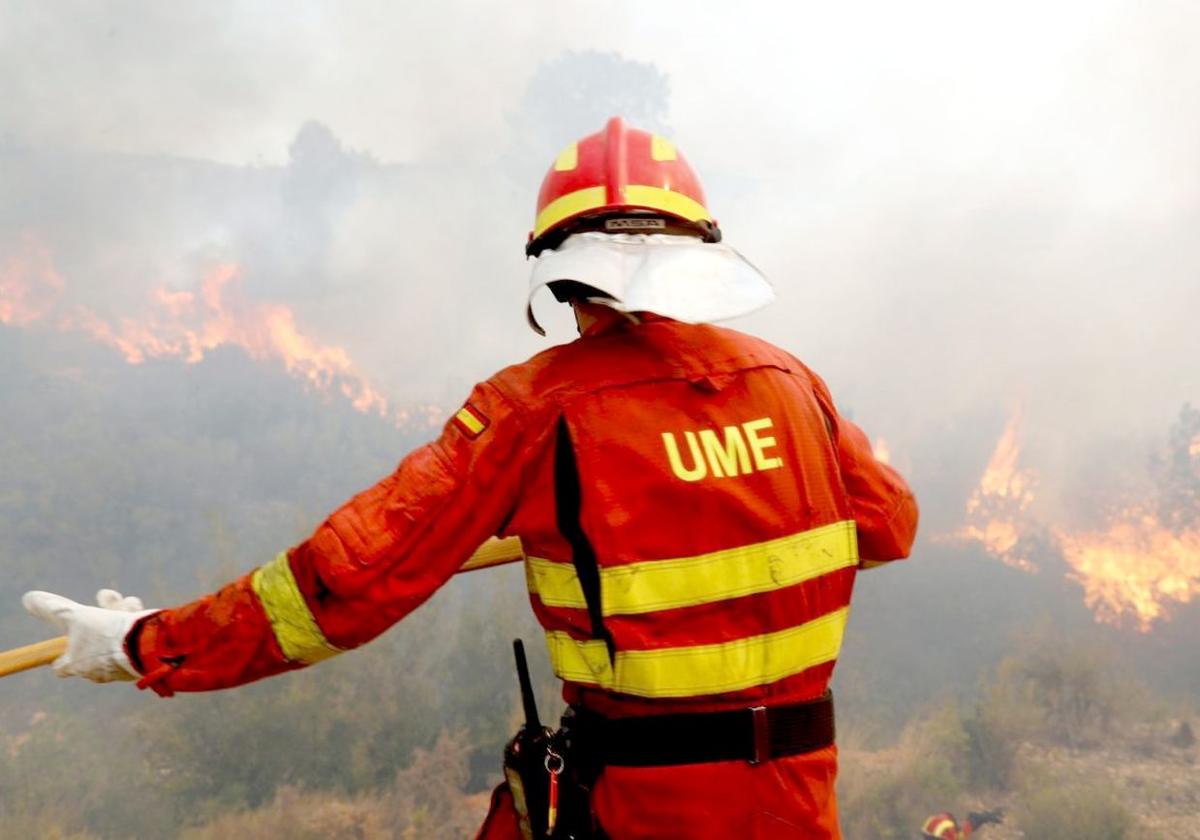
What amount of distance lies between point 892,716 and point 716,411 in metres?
29.7

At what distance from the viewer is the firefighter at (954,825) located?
10867 millimetres

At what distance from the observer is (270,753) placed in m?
14.8

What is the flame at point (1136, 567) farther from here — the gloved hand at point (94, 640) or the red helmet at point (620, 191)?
the gloved hand at point (94, 640)

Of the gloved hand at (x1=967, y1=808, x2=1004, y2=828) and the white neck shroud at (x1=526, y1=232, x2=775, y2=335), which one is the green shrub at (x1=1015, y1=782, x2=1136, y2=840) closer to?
the gloved hand at (x1=967, y1=808, x2=1004, y2=828)

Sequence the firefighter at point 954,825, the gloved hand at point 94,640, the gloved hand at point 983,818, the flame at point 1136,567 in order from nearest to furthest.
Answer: the gloved hand at point 94,640
the firefighter at point 954,825
the gloved hand at point 983,818
the flame at point 1136,567

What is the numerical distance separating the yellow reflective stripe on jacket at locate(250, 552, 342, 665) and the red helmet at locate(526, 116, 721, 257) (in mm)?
1166

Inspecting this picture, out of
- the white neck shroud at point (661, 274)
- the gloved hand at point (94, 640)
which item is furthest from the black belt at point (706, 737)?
the gloved hand at point (94, 640)

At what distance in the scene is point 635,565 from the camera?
1.67m

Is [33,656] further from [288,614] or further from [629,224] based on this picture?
[629,224]

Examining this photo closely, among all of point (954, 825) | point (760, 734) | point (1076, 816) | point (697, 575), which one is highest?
point (697, 575)

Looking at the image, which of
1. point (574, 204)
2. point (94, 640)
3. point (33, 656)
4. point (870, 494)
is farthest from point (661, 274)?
point (33, 656)

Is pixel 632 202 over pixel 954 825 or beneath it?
over

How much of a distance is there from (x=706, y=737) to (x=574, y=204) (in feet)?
4.72

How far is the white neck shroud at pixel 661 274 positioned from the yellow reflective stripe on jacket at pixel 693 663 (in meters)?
0.80
